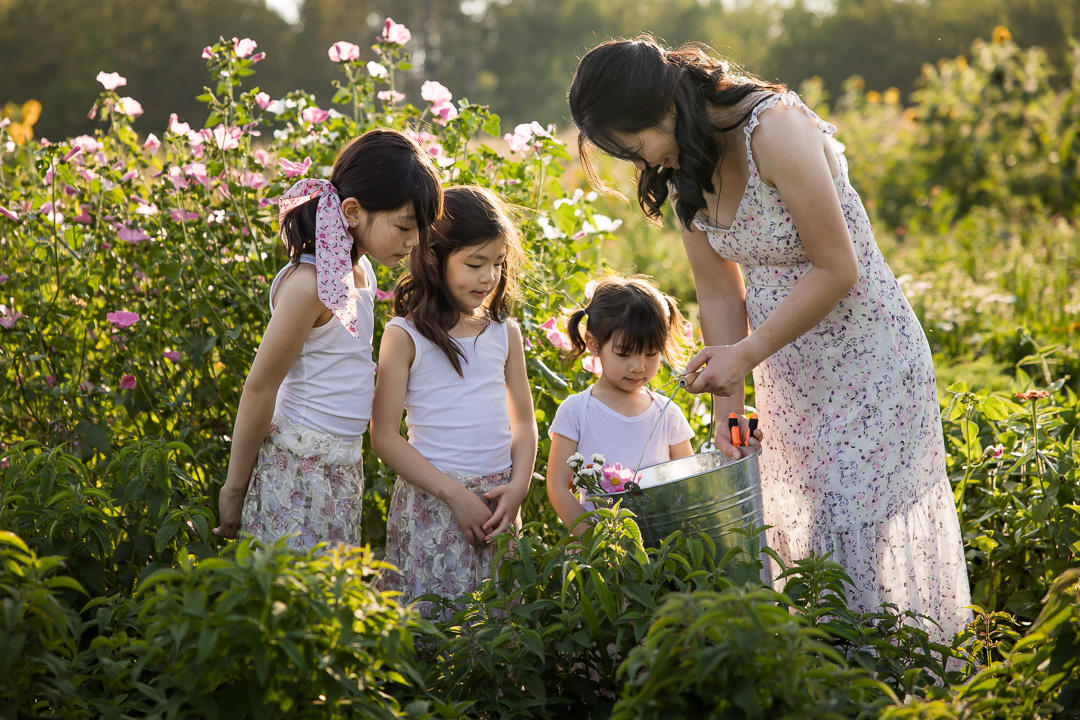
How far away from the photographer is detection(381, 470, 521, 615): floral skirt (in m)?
2.10

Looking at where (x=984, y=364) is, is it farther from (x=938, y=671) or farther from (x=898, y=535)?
(x=938, y=671)

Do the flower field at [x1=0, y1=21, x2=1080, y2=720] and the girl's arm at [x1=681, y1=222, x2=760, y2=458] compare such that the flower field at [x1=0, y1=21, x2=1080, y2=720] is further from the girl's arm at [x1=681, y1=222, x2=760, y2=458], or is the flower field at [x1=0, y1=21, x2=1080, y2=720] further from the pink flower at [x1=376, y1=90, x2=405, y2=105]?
the girl's arm at [x1=681, y1=222, x2=760, y2=458]

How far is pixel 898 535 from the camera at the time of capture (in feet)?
6.44

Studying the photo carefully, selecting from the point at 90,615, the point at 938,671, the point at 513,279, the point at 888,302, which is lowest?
the point at 938,671

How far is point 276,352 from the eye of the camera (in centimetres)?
186

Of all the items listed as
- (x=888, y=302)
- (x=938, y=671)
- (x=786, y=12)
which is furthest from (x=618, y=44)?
(x=786, y=12)

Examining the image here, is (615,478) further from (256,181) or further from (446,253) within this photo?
(256,181)

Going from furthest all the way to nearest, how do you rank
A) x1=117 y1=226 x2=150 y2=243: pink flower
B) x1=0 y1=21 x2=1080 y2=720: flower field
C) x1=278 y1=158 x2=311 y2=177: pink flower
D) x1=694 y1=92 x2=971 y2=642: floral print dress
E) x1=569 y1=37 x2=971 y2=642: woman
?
x1=117 y1=226 x2=150 y2=243: pink flower < x1=278 y1=158 x2=311 y2=177: pink flower < x1=694 y1=92 x2=971 y2=642: floral print dress < x1=569 y1=37 x2=971 y2=642: woman < x1=0 y1=21 x2=1080 y2=720: flower field

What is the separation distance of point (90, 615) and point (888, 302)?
183 centimetres

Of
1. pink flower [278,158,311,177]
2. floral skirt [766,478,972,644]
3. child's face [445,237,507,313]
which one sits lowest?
floral skirt [766,478,972,644]

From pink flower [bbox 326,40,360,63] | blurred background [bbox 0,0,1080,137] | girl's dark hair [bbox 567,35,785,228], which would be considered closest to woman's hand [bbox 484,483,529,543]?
girl's dark hair [bbox 567,35,785,228]

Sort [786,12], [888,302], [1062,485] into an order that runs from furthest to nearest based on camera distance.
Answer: [786,12] < [1062,485] < [888,302]

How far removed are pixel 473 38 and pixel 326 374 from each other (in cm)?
3081

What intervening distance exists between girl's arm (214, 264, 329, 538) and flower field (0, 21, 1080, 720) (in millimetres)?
167
